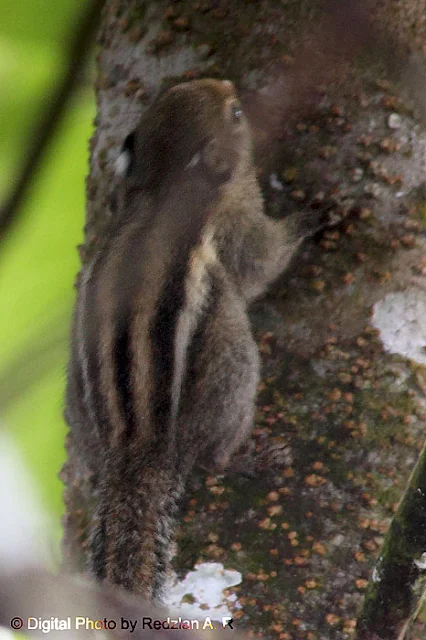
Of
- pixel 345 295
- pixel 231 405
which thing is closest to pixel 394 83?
pixel 345 295

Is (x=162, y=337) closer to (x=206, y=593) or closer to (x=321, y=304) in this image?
(x=321, y=304)

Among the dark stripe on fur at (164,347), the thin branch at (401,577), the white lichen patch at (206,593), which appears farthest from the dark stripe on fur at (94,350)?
the thin branch at (401,577)

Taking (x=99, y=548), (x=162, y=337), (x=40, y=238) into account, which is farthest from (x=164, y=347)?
(x=40, y=238)

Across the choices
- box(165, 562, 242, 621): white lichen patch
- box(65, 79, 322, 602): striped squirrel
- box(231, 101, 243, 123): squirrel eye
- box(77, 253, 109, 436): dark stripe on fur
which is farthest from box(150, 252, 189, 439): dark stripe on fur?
box(231, 101, 243, 123): squirrel eye

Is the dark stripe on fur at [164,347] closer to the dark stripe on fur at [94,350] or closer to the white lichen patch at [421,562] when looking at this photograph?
the dark stripe on fur at [94,350]

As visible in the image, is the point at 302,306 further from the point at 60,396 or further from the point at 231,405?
the point at 60,396

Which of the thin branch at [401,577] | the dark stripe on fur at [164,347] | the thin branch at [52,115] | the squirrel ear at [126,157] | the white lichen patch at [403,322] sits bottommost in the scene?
the thin branch at [401,577]
